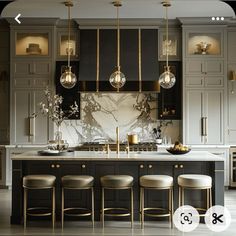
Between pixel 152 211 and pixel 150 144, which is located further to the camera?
pixel 150 144

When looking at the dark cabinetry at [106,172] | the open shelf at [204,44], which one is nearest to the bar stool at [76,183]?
the dark cabinetry at [106,172]

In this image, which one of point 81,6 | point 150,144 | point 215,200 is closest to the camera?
point 215,200

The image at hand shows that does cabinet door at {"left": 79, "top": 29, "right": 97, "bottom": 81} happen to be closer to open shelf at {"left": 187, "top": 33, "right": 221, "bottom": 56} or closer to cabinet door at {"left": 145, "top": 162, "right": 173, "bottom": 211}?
open shelf at {"left": 187, "top": 33, "right": 221, "bottom": 56}

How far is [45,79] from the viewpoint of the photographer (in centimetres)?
811

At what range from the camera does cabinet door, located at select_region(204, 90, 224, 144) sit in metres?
8.03

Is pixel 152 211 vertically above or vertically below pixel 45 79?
below

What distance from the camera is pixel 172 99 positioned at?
8219 mm

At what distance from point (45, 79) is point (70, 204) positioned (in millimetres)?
3220

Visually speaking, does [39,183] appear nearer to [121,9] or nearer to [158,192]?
[158,192]

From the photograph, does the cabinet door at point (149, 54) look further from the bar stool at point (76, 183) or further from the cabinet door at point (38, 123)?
the bar stool at point (76, 183)

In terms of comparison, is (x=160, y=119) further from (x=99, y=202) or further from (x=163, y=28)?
(x=99, y=202)

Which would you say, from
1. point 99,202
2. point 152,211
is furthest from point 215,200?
point 99,202

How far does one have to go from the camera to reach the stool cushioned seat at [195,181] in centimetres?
507

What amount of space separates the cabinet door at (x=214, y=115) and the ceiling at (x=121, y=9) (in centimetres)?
145
